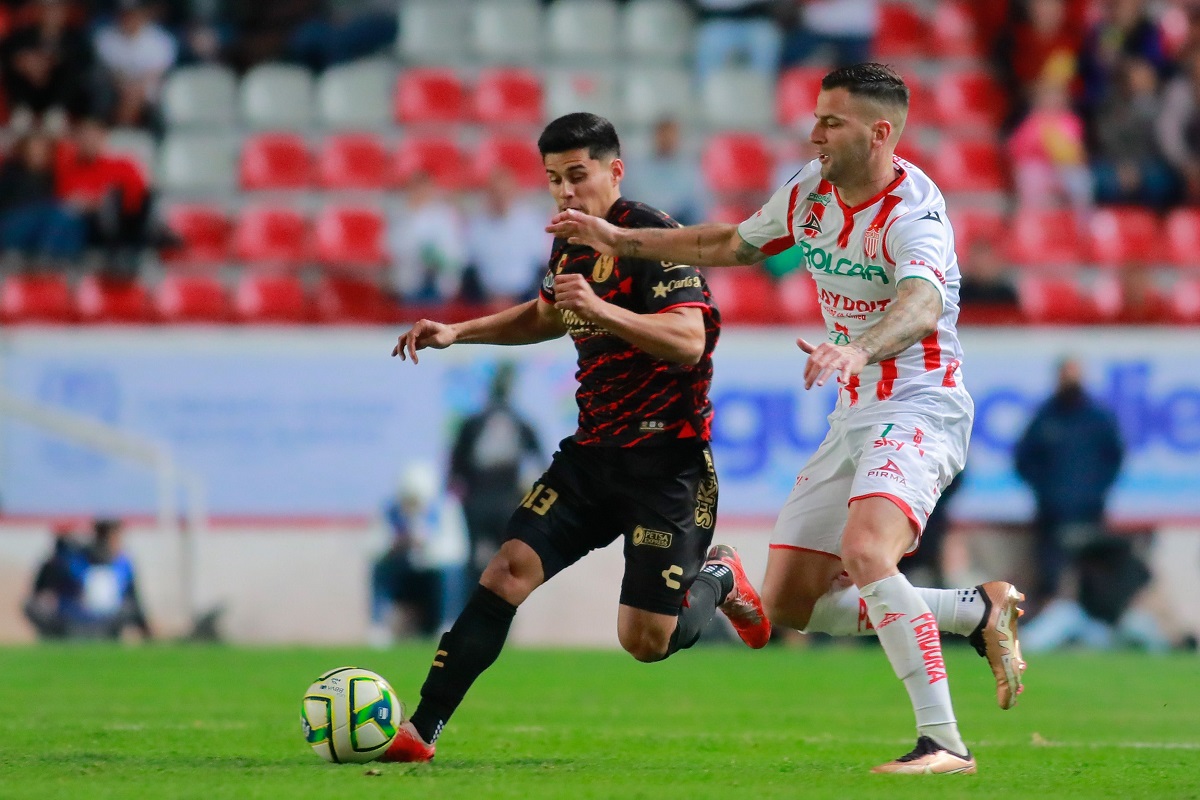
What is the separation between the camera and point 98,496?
49.0 ft

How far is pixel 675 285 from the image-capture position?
629cm

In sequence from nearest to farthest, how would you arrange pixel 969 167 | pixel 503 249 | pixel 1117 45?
pixel 503 249, pixel 969 167, pixel 1117 45

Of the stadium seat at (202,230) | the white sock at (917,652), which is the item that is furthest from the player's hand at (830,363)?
the stadium seat at (202,230)

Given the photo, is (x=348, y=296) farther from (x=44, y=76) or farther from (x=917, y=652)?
(x=917, y=652)

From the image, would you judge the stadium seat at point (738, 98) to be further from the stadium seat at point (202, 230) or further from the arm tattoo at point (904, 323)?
the arm tattoo at point (904, 323)

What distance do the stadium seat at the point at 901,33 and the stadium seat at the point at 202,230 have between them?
7.41m

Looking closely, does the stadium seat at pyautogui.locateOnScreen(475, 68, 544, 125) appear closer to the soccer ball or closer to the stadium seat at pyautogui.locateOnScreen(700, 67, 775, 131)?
the stadium seat at pyautogui.locateOnScreen(700, 67, 775, 131)

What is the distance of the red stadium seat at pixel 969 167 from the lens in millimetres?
18062

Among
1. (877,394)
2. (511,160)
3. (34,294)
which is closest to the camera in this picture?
(877,394)

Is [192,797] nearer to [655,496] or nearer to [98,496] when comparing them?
[655,496]

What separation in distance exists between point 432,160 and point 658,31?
3.31 m

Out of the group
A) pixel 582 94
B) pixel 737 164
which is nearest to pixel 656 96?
pixel 582 94

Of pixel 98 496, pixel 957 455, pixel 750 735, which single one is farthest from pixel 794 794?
pixel 98 496

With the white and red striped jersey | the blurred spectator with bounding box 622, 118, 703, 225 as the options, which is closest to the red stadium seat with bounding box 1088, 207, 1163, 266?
the blurred spectator with bounding box 622, 118, 703, 225
